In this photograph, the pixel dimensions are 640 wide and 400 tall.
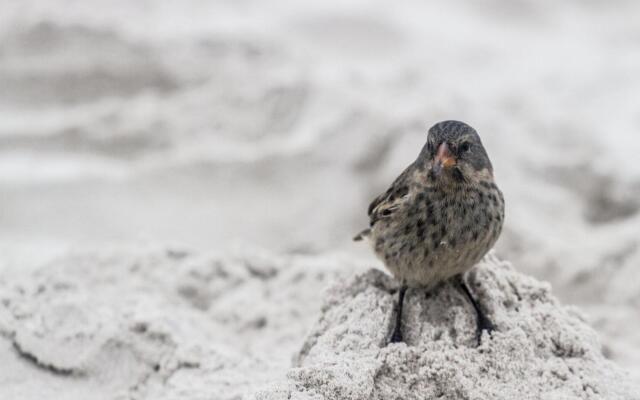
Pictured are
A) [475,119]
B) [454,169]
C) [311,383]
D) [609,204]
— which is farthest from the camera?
[475,119]

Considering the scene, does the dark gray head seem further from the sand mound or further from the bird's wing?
the sand mound

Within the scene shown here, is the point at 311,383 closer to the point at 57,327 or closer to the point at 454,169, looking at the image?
the point at 454,169

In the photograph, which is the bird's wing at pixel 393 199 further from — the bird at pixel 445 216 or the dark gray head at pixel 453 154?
the dark gray head at pixel 453 154

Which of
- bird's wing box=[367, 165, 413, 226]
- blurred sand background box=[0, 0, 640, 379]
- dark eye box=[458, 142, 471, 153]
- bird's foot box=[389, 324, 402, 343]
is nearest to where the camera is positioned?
bird's foot box=[389, 324, 402, 343]

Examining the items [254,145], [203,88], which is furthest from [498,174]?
[203,88]

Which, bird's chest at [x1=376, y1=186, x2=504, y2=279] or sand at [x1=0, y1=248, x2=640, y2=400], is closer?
sand at [x1=0, y1=248, x2=640, y2=400]

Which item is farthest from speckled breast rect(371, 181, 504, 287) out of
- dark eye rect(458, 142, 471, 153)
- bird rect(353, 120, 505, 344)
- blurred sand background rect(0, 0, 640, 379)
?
blurred sand background rect(0, 0, 640, 379)

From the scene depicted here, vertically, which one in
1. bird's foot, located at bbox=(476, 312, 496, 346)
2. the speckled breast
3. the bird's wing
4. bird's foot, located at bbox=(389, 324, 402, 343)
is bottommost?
bird's foot, located at bbox=(389, 324, 402, 343)
